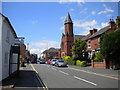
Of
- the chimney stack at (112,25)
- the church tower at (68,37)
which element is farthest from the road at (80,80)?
the church tower at (68,37)

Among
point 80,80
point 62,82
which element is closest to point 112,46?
point 80,80

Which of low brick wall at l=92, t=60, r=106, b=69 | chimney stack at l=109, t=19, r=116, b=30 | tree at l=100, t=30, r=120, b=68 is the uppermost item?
chimney stack at l=109, t=19, r=116, b=30

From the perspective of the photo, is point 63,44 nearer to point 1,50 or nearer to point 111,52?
point 111,52

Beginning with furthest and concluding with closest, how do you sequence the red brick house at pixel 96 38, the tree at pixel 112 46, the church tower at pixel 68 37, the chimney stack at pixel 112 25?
the church tower at pixel 68 37 → the chimney stack at pixel 112 25 → the red brick house at pixel 96 38 → the tree at pixel 112 46

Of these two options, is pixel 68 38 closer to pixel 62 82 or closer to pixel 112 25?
pixel 112 25

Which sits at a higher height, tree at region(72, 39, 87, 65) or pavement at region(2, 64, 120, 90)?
tree at region(72, 39, 87, 65)

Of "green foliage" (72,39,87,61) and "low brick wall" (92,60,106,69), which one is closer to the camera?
"low brick wall" (92,60,106,69)

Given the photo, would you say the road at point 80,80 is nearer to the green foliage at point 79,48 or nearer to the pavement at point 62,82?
the pavement at point 62,82

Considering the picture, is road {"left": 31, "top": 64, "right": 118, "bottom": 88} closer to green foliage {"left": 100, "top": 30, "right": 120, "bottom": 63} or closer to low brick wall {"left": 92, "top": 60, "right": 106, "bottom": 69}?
green foliage {"left": 100, "top": 30, "right": 120, "bottom": 63}

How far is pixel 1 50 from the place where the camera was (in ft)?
43.3

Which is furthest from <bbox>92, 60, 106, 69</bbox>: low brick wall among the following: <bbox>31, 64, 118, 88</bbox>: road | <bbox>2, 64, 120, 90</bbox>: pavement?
<bbox>2, 64, 120, 90</bbox>: pavement

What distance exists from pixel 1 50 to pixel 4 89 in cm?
404

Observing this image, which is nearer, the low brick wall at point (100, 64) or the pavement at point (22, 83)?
the pavement at point (22, 83)

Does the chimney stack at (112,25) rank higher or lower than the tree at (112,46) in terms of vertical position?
higher
